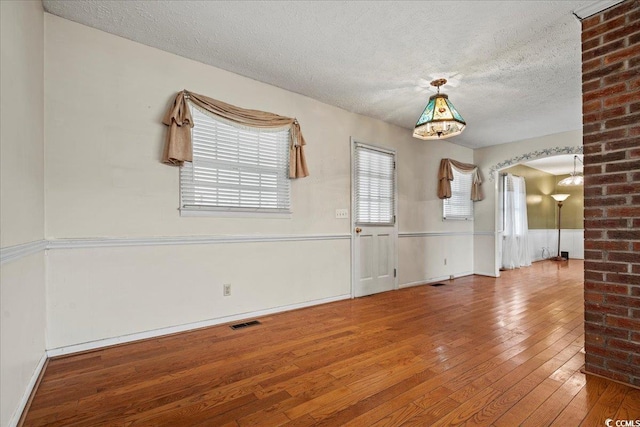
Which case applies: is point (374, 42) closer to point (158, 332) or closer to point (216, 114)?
point (216, 114)

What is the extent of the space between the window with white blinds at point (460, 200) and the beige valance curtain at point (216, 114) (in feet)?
11.4

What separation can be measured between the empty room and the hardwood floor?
0.02m

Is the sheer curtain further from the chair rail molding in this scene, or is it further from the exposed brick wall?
the chair rail molding

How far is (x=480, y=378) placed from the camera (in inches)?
80.4

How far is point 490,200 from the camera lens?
6184 millimetres

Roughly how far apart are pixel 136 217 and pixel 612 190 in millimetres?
3630

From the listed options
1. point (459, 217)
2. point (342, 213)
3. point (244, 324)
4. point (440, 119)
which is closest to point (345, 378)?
point (244, 324)

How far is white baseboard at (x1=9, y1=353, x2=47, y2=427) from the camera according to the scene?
1542mm

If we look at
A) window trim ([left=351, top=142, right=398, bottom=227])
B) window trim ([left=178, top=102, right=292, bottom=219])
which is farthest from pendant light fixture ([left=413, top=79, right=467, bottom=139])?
window trim ([left=178, top=102, right=292, bottom=219])

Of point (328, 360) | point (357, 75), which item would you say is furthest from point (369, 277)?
point (357, 75)

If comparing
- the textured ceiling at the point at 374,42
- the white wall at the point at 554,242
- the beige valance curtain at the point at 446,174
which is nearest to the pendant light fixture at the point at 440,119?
the textured ceiling at the point at 374,42

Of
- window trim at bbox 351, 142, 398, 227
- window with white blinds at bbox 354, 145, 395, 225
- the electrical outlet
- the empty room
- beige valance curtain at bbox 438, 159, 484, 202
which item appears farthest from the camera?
beige valance curtain at bbox 438, 159, 484, 202

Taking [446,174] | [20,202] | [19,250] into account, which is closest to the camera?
[19,250]

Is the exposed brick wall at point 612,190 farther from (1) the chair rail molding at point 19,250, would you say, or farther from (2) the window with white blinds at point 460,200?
(2) the window with white blinds at point 460,200
